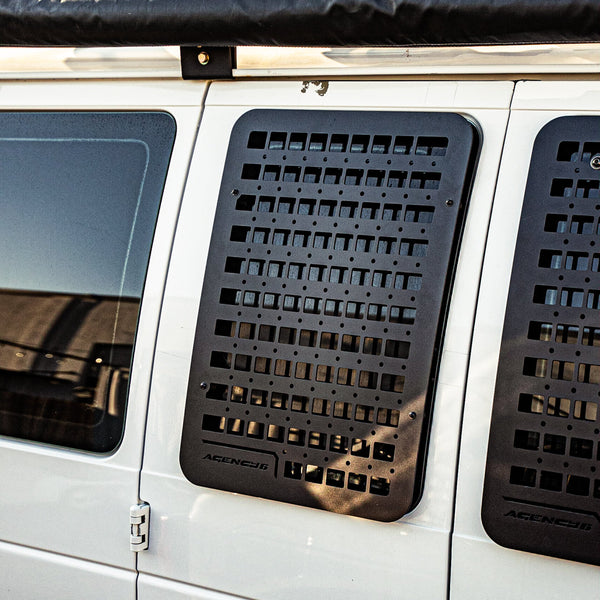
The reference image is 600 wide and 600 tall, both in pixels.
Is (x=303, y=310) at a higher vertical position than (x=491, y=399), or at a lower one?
higher

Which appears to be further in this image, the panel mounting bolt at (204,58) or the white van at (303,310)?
the panel mounting bolt at (204,58)

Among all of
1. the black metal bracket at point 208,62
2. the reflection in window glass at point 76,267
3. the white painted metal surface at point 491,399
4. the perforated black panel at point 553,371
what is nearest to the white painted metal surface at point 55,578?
the reflection in window glass at point 76,267

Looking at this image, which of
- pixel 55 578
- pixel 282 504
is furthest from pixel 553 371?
pixel 55 578

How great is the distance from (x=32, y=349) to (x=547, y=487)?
1.40m

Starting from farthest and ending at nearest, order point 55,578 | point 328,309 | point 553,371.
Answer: point 55,578
point 328,309
point 553,371

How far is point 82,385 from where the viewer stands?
7.11 ft

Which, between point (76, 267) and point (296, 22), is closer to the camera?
point (296, 22)

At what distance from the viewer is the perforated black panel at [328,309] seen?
1777mm

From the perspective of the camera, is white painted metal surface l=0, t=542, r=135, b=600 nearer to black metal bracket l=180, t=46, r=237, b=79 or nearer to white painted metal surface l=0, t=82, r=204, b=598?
white painted metal surface l=0, t=82, r=204, b=598

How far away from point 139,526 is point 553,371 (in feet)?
3.53

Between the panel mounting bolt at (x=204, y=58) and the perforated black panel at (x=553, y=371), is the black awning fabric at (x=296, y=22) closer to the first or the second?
the panel mounting bolt at (x=204, y=58)

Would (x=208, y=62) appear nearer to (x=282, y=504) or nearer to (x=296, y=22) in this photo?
(x=296, y=22)

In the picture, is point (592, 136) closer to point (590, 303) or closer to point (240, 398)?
point (590, 303)

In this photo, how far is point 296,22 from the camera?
1.93 m
